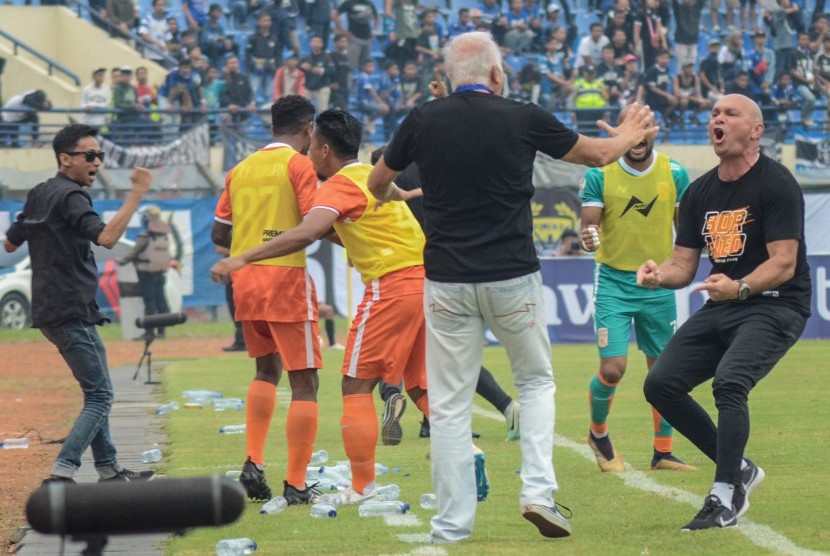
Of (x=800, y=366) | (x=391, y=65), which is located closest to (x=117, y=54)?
(x=391, y=65)

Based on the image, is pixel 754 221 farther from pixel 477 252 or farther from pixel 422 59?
pixel 422 59

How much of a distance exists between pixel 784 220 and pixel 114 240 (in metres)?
3.53

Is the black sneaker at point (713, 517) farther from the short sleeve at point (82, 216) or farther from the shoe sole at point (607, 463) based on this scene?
the short sleeve at point (82, 216)

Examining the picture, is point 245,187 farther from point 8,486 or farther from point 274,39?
point 274,39

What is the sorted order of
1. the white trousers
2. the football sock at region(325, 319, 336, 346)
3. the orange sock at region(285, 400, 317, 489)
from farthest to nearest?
the football sock at region(325, 319, 336, 346) → the orange sock at region(285, 400, 317, 489) → the white trousers

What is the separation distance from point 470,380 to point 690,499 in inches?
75.9

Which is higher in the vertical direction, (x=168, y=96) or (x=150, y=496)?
(x=150, y=496)

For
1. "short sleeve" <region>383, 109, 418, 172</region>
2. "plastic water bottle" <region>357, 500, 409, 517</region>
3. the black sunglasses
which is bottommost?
"plastic water bottle" <region>357, 500, 409, 517</region>

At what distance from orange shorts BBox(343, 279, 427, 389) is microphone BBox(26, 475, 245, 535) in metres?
3.75

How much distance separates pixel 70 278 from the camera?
26.5ft

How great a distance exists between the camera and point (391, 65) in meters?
29.5

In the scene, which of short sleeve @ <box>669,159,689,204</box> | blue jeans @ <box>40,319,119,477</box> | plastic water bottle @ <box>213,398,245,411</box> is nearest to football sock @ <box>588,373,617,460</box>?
short sleeve @ <box>669,159,689,204</box>

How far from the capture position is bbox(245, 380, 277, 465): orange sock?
7.94m

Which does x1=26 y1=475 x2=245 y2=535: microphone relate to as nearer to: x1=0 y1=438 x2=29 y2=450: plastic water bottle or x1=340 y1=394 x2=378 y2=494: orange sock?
x1=340 y1=394 x2=378 y2=494: orange sock
